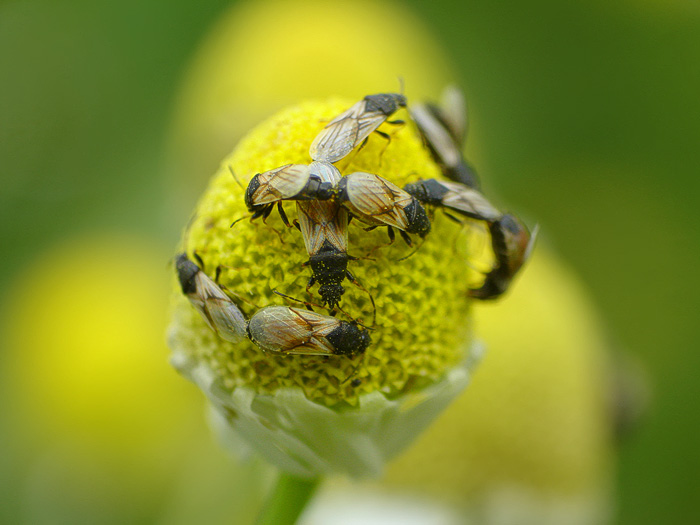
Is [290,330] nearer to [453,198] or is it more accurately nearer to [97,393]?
[453,198]

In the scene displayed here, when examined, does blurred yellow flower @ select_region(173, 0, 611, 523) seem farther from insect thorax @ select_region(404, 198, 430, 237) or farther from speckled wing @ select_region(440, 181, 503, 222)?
insect thorax @ select_region(404, 198, 430, 237)

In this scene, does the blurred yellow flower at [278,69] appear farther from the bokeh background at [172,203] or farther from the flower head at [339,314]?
the flower head at [339,314]

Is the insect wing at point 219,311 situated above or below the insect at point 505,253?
above

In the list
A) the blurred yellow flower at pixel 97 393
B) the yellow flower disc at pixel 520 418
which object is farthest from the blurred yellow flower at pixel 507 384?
the blurred yellow flower at pixel 97 393

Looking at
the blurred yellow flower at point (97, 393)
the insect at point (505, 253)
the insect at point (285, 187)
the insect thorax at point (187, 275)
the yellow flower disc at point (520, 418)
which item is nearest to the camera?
the insect at point (285, 187)

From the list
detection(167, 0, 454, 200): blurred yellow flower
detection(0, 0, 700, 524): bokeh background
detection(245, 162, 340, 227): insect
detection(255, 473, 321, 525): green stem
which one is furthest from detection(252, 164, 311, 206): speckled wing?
detection(167, 0, 454, 200): blurred yellow flower
